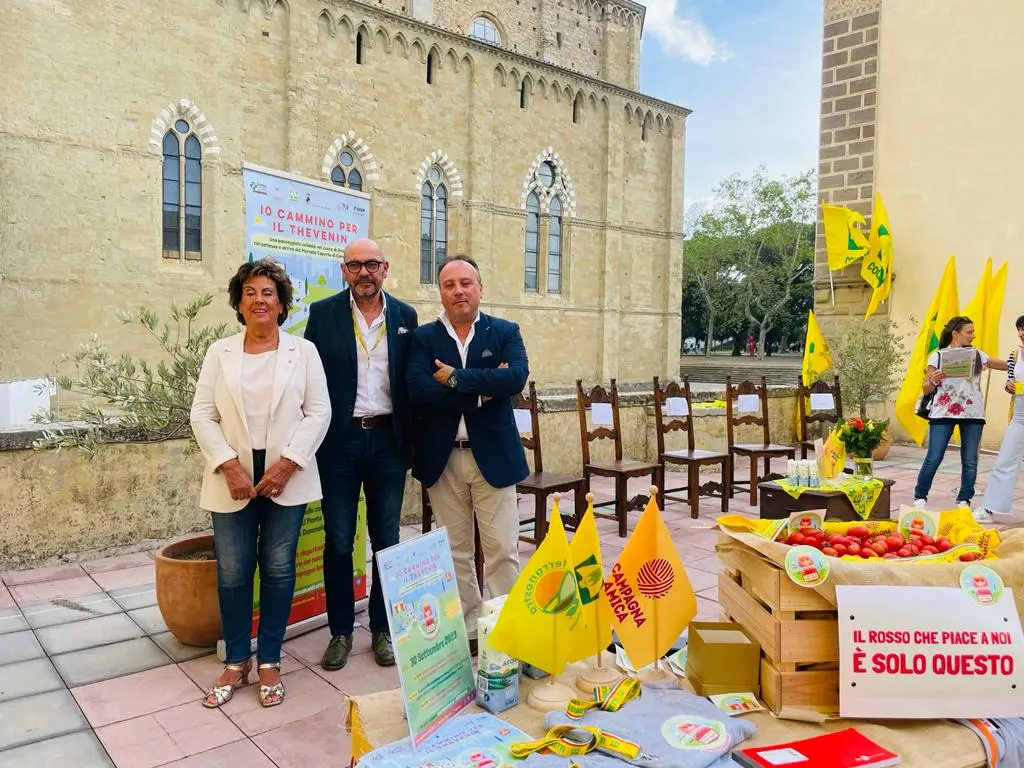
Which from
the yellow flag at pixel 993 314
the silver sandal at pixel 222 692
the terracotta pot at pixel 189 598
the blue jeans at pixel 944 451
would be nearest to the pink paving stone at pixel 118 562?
the terracotta pot at pixel 189 598

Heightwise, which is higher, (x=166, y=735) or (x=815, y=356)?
(x=815, y=356)

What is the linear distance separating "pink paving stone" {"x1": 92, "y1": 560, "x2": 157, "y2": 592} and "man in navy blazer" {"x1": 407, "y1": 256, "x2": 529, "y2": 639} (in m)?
2.18

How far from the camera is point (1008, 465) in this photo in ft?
19.0

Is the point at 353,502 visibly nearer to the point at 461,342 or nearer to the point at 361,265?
the point at 461,342

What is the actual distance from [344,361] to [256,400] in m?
0.41

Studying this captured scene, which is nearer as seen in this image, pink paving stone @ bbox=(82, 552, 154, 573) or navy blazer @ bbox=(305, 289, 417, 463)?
navy blazer @ bbox=(305, 289, 417, 463)

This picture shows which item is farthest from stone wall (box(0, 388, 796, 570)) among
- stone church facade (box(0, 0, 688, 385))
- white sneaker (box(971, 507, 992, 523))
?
stone church facade (box(0, 0, 688, 385))

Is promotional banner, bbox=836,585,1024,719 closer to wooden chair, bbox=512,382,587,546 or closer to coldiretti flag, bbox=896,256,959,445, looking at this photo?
wooden chair, bbox=512,382,587,546

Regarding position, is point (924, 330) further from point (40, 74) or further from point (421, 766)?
point (40, 74)

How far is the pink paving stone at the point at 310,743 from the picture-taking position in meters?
2.41

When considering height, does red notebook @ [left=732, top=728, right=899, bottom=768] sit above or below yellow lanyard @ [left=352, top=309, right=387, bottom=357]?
below

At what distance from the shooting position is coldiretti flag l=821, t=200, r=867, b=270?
34.4ft

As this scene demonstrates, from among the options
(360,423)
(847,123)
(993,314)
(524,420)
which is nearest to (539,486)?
(524,420)

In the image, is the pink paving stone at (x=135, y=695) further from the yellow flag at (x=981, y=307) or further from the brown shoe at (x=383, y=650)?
the yellow flag at (x=981, y=307)
